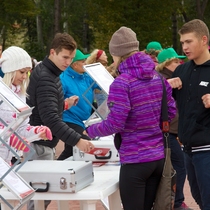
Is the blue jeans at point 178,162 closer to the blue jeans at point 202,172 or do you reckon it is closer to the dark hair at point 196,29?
the blue jeans at point 202,172

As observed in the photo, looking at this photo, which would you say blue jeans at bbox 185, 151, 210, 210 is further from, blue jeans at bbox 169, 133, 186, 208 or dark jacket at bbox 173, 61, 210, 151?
blue jeans at bbox 169, 133, 186, 208

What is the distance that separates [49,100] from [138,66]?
2.89 ft

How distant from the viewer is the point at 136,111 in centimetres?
434

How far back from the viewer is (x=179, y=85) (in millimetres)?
4938

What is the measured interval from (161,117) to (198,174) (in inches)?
25.8

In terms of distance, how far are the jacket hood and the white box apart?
75 cm

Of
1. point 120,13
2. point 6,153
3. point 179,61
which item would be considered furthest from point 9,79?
point 120,13

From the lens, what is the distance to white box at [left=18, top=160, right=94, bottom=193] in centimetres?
419

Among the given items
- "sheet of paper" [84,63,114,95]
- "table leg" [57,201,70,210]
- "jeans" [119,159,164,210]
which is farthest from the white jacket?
"sheet of paper" [84,63,114,95]

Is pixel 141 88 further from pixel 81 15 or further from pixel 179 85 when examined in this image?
pixel 81 15

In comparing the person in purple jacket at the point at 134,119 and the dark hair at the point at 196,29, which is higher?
the dark hair at the point at 196,29

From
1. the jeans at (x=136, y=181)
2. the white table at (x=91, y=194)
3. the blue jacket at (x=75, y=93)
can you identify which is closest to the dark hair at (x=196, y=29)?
the jeans at (x=136, y=181)

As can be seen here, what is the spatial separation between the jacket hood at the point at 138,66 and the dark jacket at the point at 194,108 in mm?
581

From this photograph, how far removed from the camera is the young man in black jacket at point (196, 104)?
15.7ft
